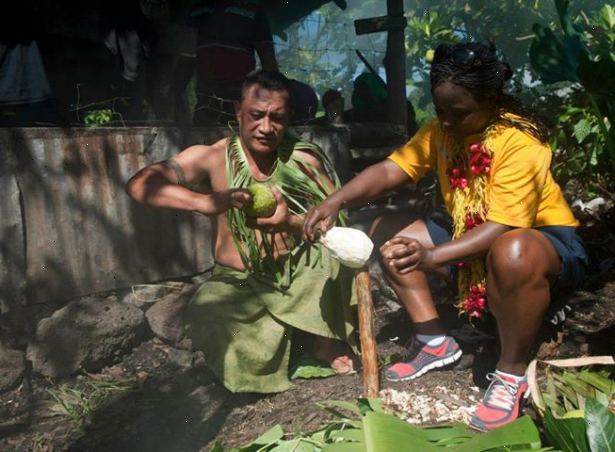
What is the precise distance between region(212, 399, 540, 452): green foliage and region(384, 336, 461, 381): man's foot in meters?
0.83

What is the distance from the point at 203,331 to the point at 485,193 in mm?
1446

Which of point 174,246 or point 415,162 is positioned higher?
point 415,162

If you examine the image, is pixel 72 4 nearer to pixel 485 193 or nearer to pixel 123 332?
pixel 123 332

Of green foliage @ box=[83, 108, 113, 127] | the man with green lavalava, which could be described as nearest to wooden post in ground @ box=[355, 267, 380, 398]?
the man with green lavalava

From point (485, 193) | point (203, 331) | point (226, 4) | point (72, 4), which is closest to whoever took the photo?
point (485, 193)

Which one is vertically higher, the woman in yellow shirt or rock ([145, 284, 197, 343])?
the woman in yellow shirt

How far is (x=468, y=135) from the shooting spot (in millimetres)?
2980

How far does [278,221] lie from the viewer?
323 cm

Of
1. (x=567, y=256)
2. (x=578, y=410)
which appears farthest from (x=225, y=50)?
(x=578, y=410)

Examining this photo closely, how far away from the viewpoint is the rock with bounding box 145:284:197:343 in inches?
160

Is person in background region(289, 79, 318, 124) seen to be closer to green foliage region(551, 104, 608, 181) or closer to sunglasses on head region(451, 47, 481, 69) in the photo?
green foliage region(551, 104, 608, 181)

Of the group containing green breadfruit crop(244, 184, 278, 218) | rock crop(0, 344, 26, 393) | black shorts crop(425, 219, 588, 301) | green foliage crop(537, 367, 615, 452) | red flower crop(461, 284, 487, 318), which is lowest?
green foliage crop(537, 367, 615, 452)

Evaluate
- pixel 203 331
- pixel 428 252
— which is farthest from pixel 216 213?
pixel 428 252

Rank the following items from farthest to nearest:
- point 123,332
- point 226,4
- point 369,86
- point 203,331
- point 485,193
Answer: point 369,86 < point 226,4 < point 123,332 < point 203,331 < point 485,193
